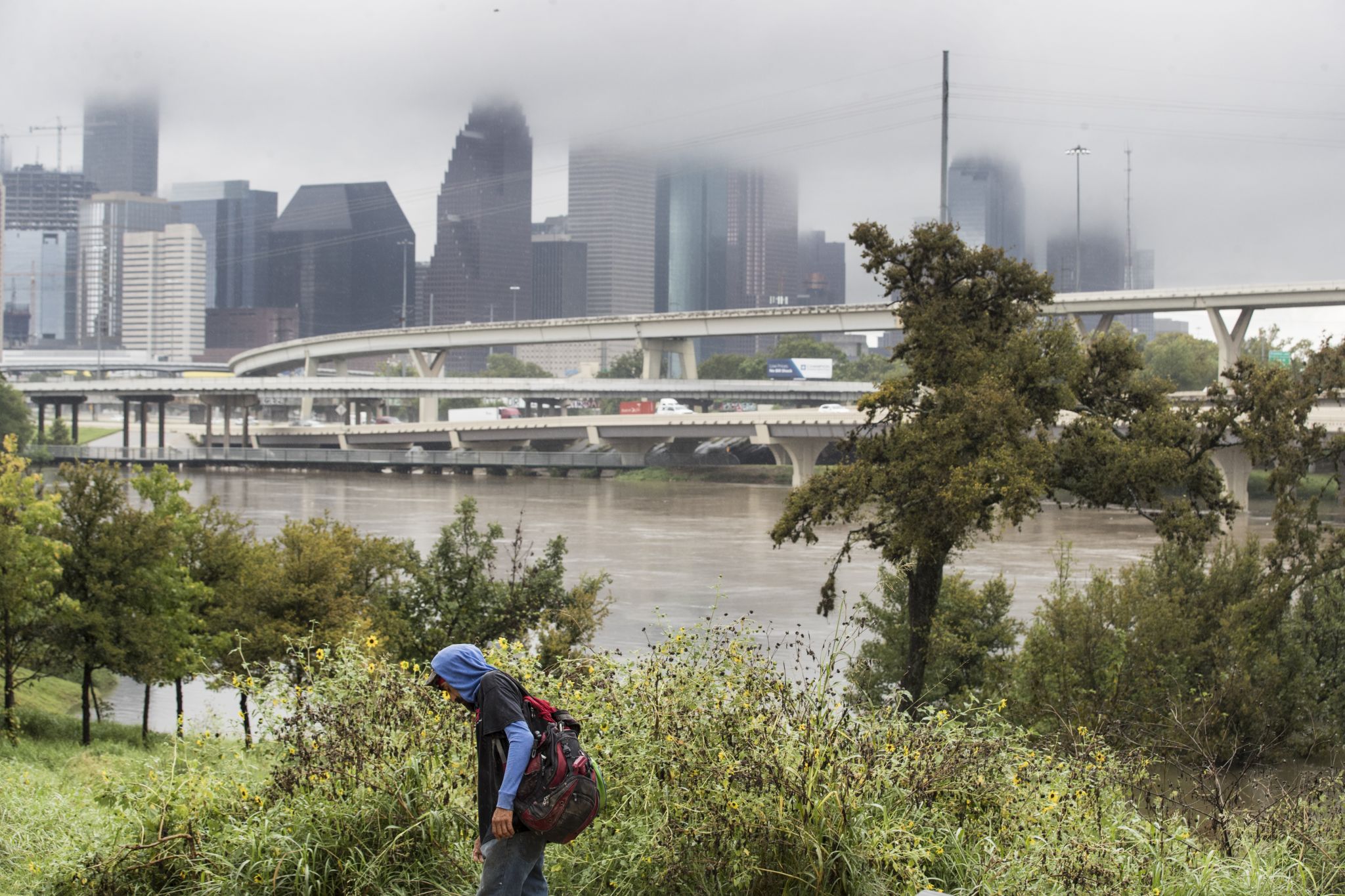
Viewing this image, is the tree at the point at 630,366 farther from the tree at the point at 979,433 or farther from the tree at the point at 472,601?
the tree at the point at 979,433

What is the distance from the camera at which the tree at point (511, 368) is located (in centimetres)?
16762

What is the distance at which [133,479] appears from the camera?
68.8 ft

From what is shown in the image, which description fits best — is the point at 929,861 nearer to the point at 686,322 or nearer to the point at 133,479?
the point at 133,479

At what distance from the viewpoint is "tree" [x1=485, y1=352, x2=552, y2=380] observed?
168 metres

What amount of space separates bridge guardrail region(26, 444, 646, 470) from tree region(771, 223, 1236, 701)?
61621mm

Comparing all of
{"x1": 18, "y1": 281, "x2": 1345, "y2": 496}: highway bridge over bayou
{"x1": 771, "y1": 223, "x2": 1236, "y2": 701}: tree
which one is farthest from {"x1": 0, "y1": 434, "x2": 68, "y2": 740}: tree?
{"x1": 18, "y1": 281, "x2": 1345, "y2": 496}: highway bridge over bayou

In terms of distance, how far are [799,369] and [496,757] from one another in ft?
419

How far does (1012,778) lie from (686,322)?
8659 centimetres

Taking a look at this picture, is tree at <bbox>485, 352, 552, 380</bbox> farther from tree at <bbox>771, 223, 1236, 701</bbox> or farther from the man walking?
the man walking

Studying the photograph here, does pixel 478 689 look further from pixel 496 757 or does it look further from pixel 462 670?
pixel 496 757

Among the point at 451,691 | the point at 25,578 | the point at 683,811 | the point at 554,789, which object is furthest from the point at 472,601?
the point at 554,789

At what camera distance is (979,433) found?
18.3 meters

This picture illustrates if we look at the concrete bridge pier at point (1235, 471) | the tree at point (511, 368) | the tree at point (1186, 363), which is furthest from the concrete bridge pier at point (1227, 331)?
the tree at point (511, 368)

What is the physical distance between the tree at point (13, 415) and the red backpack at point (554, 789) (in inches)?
3160
